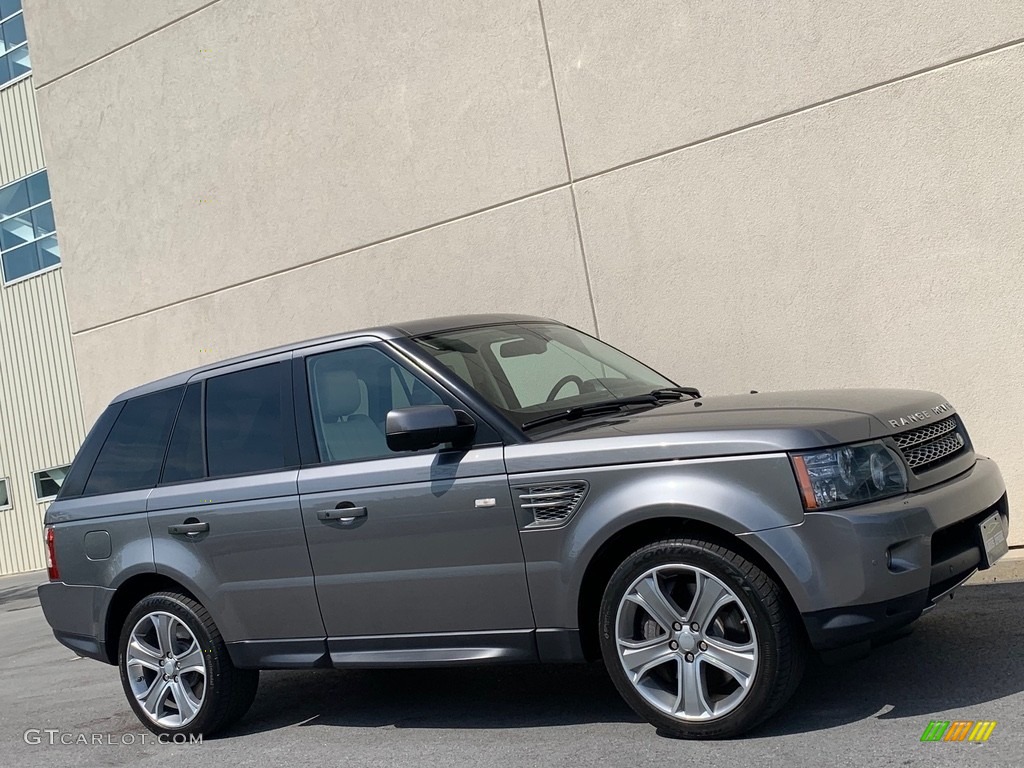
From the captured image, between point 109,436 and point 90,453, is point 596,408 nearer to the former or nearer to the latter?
point 109,436

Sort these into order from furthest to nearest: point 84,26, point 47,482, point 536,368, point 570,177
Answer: point 47,482 → point 84,26 → point 570,177 → point 536,368

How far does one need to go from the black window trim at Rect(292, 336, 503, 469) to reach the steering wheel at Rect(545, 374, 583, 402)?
504 mm

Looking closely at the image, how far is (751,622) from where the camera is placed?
14.3 feet

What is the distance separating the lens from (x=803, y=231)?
8141 millimetres

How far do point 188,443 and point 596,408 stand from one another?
2.18 m

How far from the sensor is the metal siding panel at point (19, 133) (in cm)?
1798

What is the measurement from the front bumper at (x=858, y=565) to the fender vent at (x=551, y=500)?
72 cm

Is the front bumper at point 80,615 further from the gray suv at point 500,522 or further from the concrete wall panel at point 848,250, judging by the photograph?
the concrete wall panel at point 848,250

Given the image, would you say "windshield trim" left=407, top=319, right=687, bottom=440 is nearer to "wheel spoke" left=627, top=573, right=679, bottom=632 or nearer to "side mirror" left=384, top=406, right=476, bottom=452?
"side mirror" left=384, top=406, right=476, bottom=452

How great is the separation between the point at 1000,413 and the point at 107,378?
389 inches

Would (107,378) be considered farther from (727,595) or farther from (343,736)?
(727,595)

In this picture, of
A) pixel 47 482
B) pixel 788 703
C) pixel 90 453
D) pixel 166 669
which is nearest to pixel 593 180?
pixel 90 453

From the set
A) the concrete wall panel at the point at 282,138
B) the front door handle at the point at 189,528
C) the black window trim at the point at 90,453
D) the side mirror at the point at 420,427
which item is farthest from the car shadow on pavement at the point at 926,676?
the concrete wall panel at the point at 282,138

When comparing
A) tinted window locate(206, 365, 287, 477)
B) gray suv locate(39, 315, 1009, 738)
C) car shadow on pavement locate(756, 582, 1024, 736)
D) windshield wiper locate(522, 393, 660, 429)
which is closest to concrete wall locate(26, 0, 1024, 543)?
car shadow on pavement locate(756, 582, 1024, 736)
